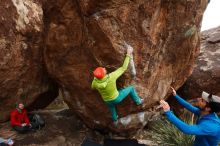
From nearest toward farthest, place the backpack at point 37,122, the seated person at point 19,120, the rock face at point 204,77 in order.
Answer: the seated person at point 19,120
the backpack at point 37,122
the rock face at point 204,77

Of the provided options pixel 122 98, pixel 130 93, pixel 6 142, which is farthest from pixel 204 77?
pixel 6 142

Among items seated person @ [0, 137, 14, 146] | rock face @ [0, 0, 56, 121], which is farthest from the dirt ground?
rock face @ [0, 0, 56, 121]

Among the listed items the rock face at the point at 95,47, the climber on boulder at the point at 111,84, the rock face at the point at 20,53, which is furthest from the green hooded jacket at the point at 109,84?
the rock face at the point at 20,53

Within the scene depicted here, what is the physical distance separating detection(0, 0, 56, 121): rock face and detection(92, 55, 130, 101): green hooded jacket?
3589mm

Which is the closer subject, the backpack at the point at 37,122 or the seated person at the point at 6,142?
the seated person at the point at 6,142

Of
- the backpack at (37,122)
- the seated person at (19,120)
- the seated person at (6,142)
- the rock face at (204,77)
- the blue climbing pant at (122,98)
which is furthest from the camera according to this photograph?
the rock face at (204,77)

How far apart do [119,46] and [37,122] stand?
4.70 m

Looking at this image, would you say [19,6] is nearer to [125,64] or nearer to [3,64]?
[3,64]

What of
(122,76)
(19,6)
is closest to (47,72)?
(19,6)

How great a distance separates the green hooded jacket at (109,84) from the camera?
29.8ft

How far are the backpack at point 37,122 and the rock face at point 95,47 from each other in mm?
844

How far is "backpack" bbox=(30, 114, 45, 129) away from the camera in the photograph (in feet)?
41.0

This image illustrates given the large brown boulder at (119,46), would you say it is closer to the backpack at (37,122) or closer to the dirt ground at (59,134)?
the dirt ground at (59,134)

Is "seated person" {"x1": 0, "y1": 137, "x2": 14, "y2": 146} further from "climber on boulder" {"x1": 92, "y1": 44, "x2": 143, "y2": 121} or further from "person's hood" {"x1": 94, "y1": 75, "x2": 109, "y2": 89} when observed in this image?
"person's hood" {"x1": 94, "y1": 75, "x2": 109, "y2": 89}
